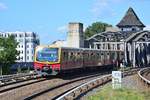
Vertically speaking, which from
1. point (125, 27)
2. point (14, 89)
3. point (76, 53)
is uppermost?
point (125, 27)

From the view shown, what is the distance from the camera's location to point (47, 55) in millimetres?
38906

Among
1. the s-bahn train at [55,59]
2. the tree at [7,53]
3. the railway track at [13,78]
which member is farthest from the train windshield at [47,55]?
the tree at [7,53]

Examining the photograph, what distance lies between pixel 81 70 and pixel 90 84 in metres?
16.9

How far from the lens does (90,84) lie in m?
30.8

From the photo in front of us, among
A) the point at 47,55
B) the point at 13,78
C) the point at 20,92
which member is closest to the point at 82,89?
the point at 20,92

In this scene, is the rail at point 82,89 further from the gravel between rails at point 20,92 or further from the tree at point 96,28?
the tree at point 96,28

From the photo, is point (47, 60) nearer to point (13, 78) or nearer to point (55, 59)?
point (55, 59)

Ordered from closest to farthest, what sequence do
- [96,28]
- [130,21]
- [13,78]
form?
[13,78], [130,21], [96,28]

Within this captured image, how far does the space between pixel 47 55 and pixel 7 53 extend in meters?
→ 12.5

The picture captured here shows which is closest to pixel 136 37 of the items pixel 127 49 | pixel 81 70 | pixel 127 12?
pixel 127 49

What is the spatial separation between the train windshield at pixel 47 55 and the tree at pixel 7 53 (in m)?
9.05

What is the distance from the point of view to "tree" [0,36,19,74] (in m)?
49.5

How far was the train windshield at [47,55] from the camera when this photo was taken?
38.6 metres

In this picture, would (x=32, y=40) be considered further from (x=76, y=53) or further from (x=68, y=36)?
(x=76, y=53)
